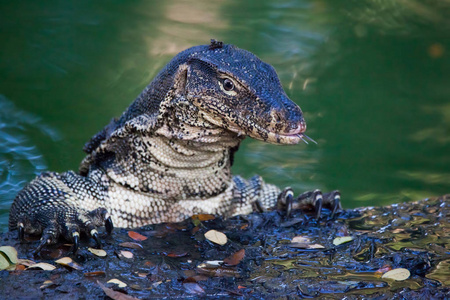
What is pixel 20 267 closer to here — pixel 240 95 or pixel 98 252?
pixel 98 252

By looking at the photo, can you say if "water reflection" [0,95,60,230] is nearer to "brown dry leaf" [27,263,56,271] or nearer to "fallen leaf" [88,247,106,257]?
"fallen leaf" [88,247,106,257]

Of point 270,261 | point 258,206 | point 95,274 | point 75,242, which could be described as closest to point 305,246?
point 270,261

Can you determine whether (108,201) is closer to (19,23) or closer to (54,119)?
(54,119)

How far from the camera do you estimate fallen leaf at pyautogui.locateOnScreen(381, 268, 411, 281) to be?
514cm

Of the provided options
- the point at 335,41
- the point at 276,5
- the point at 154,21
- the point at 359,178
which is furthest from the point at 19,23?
the point at 359,178

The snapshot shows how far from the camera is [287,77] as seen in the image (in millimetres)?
13164

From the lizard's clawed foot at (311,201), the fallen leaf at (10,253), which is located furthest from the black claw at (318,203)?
the fallen leaf at (10,253)

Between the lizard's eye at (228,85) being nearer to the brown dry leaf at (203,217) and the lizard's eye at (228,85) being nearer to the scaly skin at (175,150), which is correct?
the scaly skin at (175,150)

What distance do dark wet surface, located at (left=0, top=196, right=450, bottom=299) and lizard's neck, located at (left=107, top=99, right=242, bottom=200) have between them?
448 mm

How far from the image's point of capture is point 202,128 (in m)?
6.10

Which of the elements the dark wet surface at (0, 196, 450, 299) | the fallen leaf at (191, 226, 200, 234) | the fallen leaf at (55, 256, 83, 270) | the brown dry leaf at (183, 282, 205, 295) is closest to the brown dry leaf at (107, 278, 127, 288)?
the dark wet surface at (0, 196, 450, 299)

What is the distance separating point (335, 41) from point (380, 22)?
1430mm

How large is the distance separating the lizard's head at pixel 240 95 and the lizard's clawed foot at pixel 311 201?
4.82 ft

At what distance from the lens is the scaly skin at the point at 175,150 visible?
226 inches
